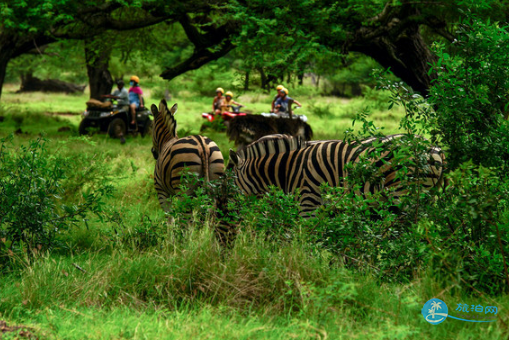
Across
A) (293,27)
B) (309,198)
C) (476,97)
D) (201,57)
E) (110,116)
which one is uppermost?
(293,27)

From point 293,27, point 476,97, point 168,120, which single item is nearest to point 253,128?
point 293,27

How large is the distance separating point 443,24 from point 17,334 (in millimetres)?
12174

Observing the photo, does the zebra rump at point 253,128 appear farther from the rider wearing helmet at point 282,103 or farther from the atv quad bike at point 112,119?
the atv quad bike at point 112,119

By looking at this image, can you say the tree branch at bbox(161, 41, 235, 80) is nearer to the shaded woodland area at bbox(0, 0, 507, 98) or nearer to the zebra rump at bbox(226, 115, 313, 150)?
the shaded woodland area at bbox(0, 0, 507, 98)

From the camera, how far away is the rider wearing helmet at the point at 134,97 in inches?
703

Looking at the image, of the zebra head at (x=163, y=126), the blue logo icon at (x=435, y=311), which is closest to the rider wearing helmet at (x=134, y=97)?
the zebra head at (x=163, y=126)

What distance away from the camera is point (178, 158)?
645cm

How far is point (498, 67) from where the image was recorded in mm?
4922

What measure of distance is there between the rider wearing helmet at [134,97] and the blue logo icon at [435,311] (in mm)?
14923

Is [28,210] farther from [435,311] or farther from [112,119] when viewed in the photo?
[112,119]

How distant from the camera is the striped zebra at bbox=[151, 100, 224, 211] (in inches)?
246

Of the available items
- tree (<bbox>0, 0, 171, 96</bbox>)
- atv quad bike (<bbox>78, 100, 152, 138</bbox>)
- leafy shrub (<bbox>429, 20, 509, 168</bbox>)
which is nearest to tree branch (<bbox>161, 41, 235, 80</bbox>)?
tree (<bbox>0, 0, 171, 96</bbox>)

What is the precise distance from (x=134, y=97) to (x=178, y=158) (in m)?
12.3

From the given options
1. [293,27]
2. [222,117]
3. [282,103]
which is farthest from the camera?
[222,117]
